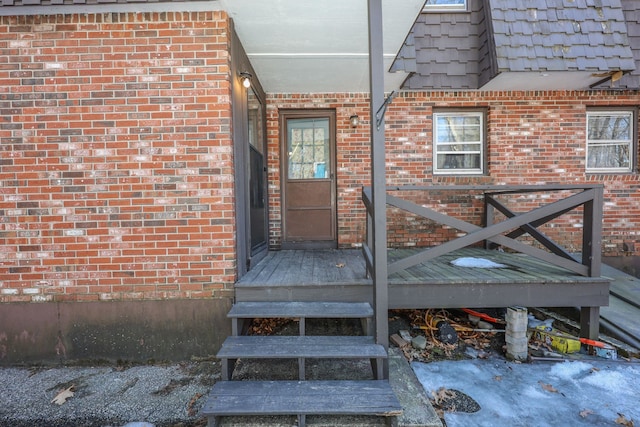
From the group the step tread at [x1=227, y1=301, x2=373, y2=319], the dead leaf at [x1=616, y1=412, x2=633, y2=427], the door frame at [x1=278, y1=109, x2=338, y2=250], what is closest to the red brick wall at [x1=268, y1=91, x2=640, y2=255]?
the door frame at [x1=278, y1=109, x2=338, y2=250]

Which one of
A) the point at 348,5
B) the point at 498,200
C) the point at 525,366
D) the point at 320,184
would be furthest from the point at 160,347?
the point at 498,200

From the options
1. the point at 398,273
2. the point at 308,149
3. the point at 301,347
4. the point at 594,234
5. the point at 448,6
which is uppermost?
the point at 448,6

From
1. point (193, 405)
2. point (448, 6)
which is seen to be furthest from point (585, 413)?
point (448, 6)

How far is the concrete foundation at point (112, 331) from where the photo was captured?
9.27ft

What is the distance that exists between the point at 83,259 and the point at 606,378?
487cm

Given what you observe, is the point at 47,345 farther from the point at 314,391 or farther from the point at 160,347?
the point at 314,391

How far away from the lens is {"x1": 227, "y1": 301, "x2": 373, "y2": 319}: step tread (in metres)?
2.55

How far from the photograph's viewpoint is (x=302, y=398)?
A: 1984mm

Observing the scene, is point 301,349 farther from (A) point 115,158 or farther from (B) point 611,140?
(B) point 611,140

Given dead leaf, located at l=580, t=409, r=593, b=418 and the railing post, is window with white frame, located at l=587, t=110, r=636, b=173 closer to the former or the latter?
the railing post

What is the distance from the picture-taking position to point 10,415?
218 cm

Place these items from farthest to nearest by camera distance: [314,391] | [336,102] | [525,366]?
1. [336,102]
2. [525,366]
3. [314,391]

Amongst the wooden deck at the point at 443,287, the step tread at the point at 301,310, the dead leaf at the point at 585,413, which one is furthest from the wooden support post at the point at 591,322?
the step tread at the point at 301,310

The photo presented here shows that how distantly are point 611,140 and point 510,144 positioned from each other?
5.76 ft
